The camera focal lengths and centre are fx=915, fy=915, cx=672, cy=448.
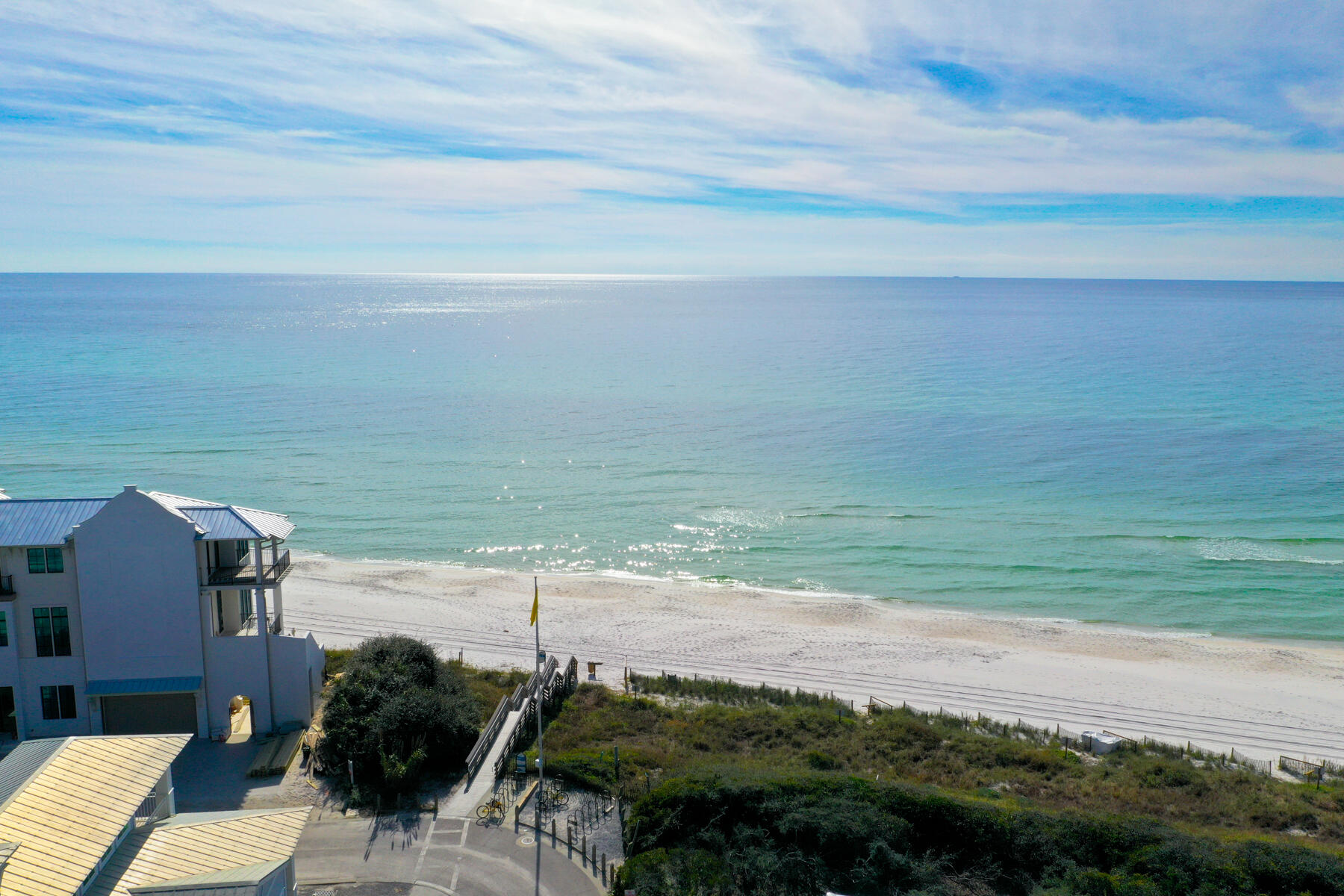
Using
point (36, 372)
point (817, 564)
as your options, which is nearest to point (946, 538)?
point (817, 564)

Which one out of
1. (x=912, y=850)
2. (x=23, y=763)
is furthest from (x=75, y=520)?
(x=912, y=850)

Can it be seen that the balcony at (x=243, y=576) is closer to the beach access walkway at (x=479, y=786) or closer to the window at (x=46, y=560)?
the window at (x=46, y=560)

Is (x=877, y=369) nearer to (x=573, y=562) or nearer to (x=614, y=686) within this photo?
(x=573, y=562)

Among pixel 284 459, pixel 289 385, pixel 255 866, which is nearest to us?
pixel 255 866

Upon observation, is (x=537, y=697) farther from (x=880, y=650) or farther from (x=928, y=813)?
(x=880, y=650)

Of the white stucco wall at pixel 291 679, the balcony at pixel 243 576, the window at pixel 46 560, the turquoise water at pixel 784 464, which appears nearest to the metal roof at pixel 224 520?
the balcony at pixel 243 576
